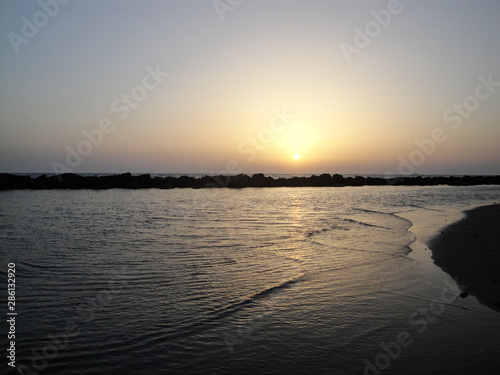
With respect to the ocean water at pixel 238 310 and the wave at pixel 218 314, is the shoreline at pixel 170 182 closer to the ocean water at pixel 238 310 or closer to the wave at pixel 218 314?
the ocean water at pixel 238 310

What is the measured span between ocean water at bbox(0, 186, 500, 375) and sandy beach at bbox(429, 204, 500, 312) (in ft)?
1.57

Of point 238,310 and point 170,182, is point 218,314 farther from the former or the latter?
point 170,182

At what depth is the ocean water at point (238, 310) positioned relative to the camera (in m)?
5.24

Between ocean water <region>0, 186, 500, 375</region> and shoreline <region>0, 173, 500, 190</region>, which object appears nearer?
ocean water <region>0, 186, 500, 375</region>

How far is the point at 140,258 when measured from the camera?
1162 centimetres

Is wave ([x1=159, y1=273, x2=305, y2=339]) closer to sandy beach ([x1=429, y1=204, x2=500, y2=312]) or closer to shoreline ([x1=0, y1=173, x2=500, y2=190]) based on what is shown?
sandy beach ([x1=429, y1=204, x2=500, y2=312])

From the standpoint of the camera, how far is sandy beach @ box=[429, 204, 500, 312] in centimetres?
852

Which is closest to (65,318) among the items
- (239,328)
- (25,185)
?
(239,328)

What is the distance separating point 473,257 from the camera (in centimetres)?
Result: 1183

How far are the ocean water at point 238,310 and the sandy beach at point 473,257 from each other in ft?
1.57

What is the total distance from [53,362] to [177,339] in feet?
6.17

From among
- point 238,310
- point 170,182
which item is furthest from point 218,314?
point 170,182

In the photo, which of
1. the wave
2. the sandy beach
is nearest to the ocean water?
the wave

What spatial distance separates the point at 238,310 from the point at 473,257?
9.22 metres
